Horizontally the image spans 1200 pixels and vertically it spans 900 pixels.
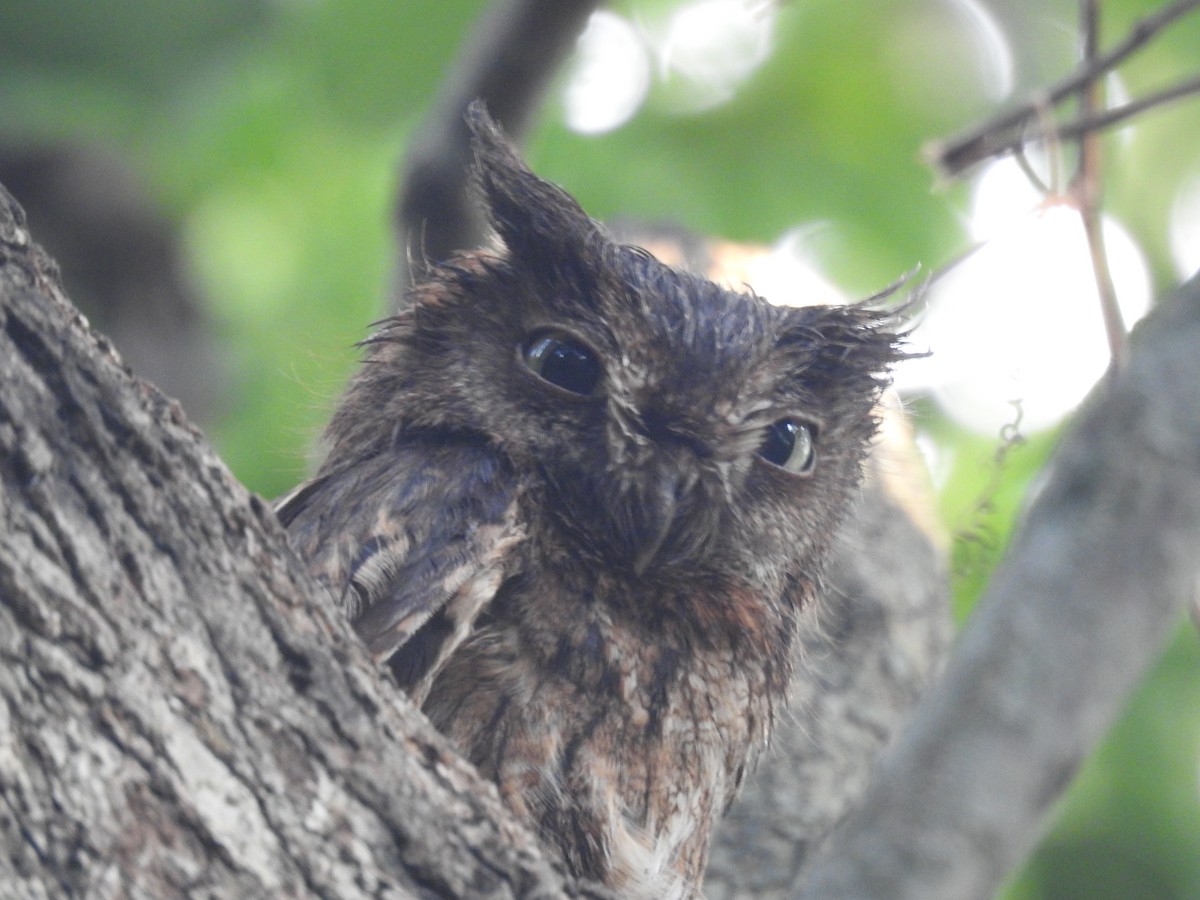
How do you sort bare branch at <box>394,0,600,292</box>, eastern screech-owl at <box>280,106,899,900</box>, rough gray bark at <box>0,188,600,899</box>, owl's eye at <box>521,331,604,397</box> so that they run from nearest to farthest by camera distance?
rough gray bark at <box>0,188,600,899</box> < eastern screech-owl at <box>280,106,899,900</box> < owl's eye at <box>521,331,604,397</box> < bare branch at <box>394,0,600,292</box>

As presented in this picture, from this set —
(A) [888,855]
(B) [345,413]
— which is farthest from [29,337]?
(B) [345,413]

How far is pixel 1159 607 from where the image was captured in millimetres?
1611

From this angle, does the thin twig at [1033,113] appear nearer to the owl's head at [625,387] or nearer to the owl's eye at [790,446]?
the owl's head at [625,387]

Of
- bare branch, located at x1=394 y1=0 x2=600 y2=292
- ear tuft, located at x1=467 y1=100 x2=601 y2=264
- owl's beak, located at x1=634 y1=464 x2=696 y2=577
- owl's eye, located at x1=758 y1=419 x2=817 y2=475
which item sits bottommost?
owl's beak, located at x1=634 y1=464 x2=696 y2=577

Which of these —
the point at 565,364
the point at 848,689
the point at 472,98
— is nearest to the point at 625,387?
the point at 565,364

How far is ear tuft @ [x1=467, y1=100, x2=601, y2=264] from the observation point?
9.87 ft

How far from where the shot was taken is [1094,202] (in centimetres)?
283

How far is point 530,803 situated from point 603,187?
2810 millimetres

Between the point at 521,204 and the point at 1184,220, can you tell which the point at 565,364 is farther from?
the point at 1184,220

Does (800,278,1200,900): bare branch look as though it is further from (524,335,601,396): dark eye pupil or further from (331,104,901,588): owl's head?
(524,335,601,396): dark eye pupil

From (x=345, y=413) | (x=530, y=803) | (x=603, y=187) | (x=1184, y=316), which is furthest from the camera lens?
(x=603, y=187)

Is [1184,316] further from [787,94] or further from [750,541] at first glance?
[787,94]

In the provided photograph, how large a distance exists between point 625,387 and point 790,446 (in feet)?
1.66

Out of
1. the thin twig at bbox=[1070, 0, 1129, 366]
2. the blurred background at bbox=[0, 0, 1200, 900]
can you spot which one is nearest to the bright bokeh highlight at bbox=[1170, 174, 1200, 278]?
the blurred background at bbox=[0, 0, 1200, 900]
